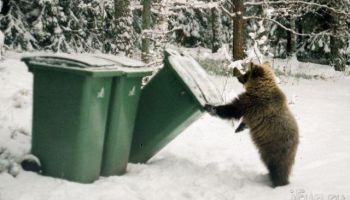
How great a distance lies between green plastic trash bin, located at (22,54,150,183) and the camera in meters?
4.53

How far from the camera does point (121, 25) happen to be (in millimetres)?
11008

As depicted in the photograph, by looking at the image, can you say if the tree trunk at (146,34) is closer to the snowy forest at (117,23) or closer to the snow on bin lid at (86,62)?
the snowy forest at (117,23)

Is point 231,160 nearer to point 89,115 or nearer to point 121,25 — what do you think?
point 89,115

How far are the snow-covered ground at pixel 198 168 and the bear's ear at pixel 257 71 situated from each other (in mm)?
1224

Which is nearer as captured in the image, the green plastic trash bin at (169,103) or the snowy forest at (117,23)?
the green plastic trash bin at (169,103)

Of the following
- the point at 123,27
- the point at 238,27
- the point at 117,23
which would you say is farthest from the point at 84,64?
the point at 238,27

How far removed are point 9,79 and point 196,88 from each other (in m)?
4.50

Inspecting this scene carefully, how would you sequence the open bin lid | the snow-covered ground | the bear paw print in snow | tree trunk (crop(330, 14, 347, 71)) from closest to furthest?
the open bin lid → the snow-covered ground → the bear paw print in snow → tree trunk (crop(330, 14, 347, 71))

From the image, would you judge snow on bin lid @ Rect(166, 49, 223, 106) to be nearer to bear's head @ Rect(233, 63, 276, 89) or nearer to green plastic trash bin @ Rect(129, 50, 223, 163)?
green plastic trash bin @ Rect(129, 50, 223, 163)

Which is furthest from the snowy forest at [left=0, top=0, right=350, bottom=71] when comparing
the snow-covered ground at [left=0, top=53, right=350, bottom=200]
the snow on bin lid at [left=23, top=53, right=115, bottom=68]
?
the snow on bin lid at [left=23, top=53, right=115, bottom=68]

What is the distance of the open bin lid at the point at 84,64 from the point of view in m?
4.50

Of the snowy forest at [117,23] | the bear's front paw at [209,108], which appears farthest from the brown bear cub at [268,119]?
the snowy forest at [117,23]

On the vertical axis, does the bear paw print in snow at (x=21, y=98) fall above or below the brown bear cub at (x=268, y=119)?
below

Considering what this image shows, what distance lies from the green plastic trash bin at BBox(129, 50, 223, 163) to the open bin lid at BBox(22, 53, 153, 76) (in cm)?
44
